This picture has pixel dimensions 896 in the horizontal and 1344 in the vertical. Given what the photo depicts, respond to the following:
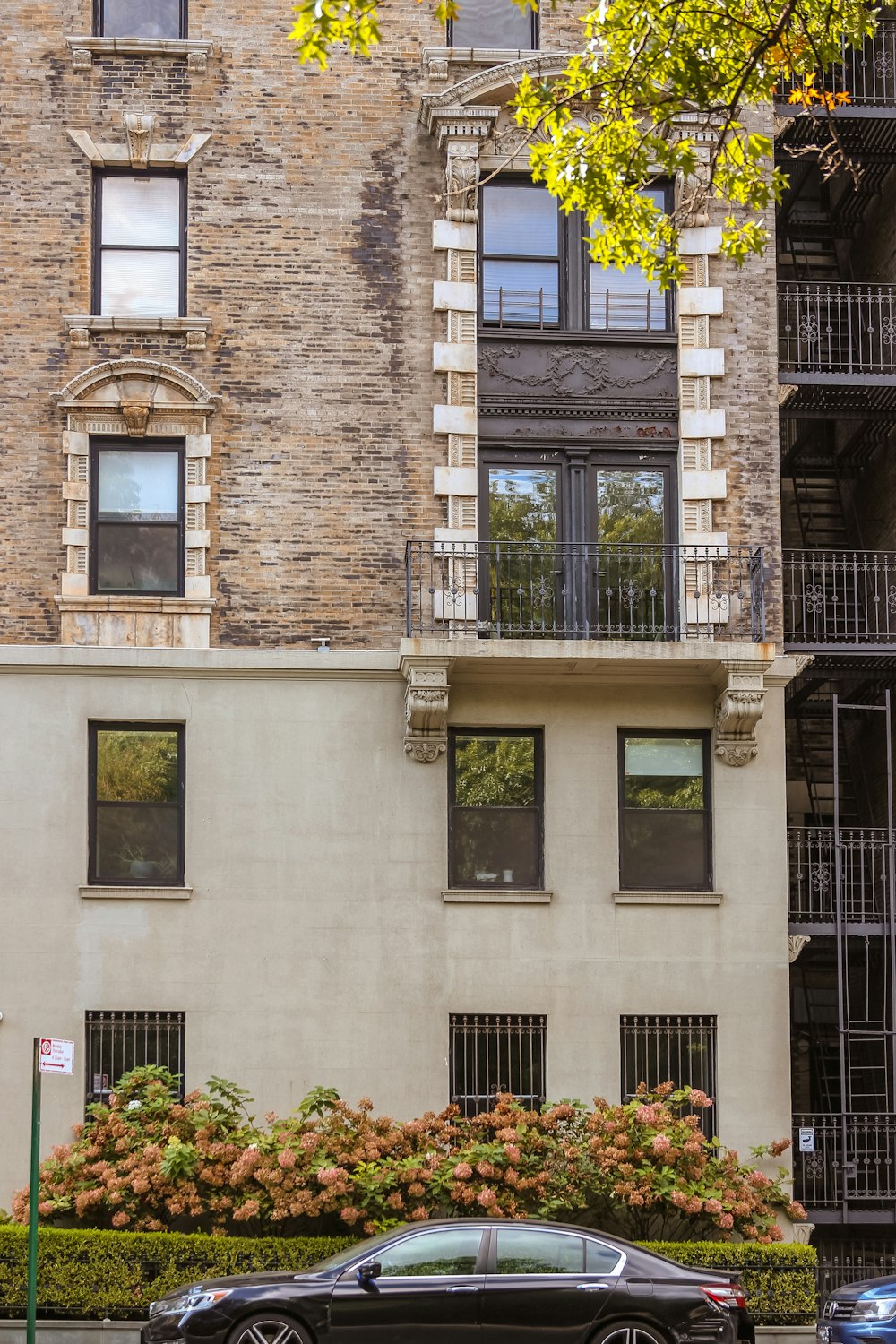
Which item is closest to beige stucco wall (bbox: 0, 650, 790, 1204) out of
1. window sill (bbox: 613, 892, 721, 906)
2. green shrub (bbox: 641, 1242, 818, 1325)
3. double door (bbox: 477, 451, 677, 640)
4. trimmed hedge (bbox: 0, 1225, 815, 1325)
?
window sill (bbox: 613, 892, 721, 906)

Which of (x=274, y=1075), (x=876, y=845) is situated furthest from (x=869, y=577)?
(x=274, y=1075)

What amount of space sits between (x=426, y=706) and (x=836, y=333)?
8.29 metres

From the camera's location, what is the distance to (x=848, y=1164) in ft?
68.6

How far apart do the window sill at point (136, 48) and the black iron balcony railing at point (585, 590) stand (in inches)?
261

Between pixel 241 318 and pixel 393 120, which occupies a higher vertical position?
pixel 393 120

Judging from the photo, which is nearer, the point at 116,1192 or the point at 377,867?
the point at 116,1192

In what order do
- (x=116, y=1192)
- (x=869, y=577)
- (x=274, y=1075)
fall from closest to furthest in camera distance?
(x=116, y=1192), (x=274, y=1075), (x=869, y=577)

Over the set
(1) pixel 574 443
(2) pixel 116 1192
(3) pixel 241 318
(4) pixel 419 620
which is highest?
(3) pixel 241 318

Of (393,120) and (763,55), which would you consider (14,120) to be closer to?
(393,120)

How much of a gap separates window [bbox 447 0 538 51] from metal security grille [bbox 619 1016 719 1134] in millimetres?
12111

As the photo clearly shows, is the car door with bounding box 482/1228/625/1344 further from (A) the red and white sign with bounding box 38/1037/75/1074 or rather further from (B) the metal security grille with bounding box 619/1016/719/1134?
(B) the metal security grille with bounding box 619/1016/719/1134

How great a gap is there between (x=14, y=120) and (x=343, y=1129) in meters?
12.7

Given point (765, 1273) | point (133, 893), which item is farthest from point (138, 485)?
point (765, 1273)

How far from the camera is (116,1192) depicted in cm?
1834
